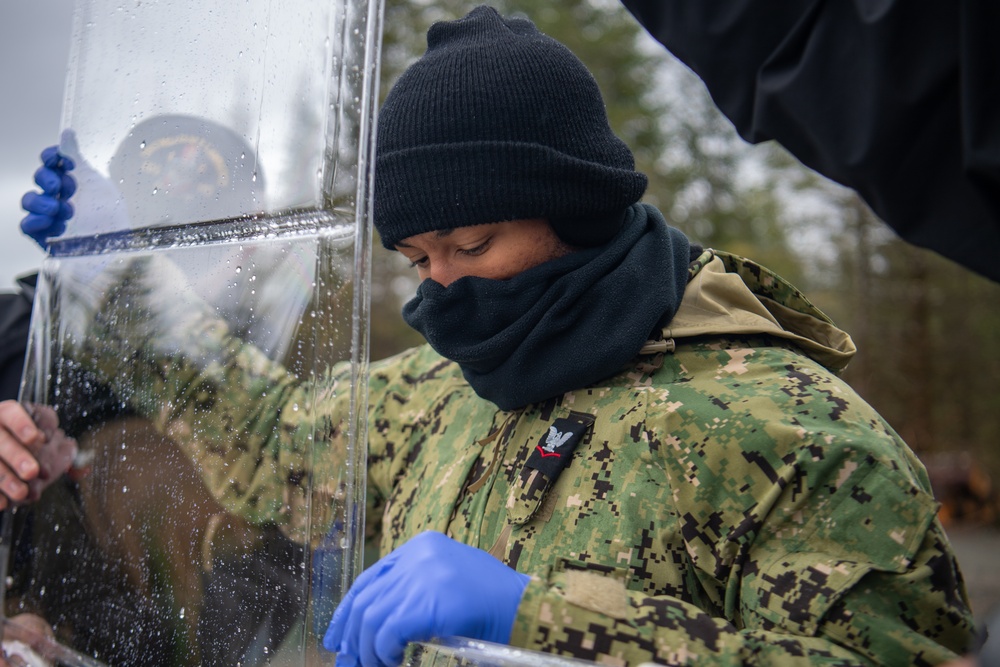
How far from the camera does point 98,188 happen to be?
5.72 ft

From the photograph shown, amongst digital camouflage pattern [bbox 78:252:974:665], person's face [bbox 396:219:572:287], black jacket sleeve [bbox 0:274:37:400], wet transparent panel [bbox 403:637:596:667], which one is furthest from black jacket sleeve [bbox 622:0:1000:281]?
black jacket sleeve [bbox 0:274:37:400]

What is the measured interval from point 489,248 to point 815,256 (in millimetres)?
12192

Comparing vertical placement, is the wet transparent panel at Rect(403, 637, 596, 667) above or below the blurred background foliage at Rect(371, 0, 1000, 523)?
above

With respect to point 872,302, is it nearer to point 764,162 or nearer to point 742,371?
point 764,162

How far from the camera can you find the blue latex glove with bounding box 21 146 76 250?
1808mm

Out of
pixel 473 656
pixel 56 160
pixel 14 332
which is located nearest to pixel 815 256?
pixel 14 332

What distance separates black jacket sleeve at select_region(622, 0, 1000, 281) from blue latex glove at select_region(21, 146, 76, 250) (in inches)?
52.6

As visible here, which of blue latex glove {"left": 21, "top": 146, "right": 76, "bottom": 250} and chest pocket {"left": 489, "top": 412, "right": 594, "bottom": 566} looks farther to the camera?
blue latex glove {"left": 21, "top": 146, "right": 76, "bottom": 250}

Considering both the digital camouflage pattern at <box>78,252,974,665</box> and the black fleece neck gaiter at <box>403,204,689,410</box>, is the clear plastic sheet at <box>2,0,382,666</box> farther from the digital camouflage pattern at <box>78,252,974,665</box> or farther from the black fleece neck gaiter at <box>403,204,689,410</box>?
the black fleece neck gaiter at <box>403,204,689,410</box>

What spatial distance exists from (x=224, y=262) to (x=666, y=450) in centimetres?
84

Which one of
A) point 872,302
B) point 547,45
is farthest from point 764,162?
point 547,45

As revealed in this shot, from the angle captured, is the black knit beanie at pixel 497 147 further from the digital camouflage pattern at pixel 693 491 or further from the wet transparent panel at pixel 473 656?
the wet transparent panel at pixel 473 656

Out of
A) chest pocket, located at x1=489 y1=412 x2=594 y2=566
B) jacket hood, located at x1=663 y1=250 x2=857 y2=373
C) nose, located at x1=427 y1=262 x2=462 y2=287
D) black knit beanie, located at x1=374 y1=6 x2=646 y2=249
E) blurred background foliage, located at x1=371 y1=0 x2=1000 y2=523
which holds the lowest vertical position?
blurred background foliage, located at x1=371 y1=0 x2=1000 y2=523

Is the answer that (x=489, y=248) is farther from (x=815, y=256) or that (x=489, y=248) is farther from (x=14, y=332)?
(x=815, y=256)
